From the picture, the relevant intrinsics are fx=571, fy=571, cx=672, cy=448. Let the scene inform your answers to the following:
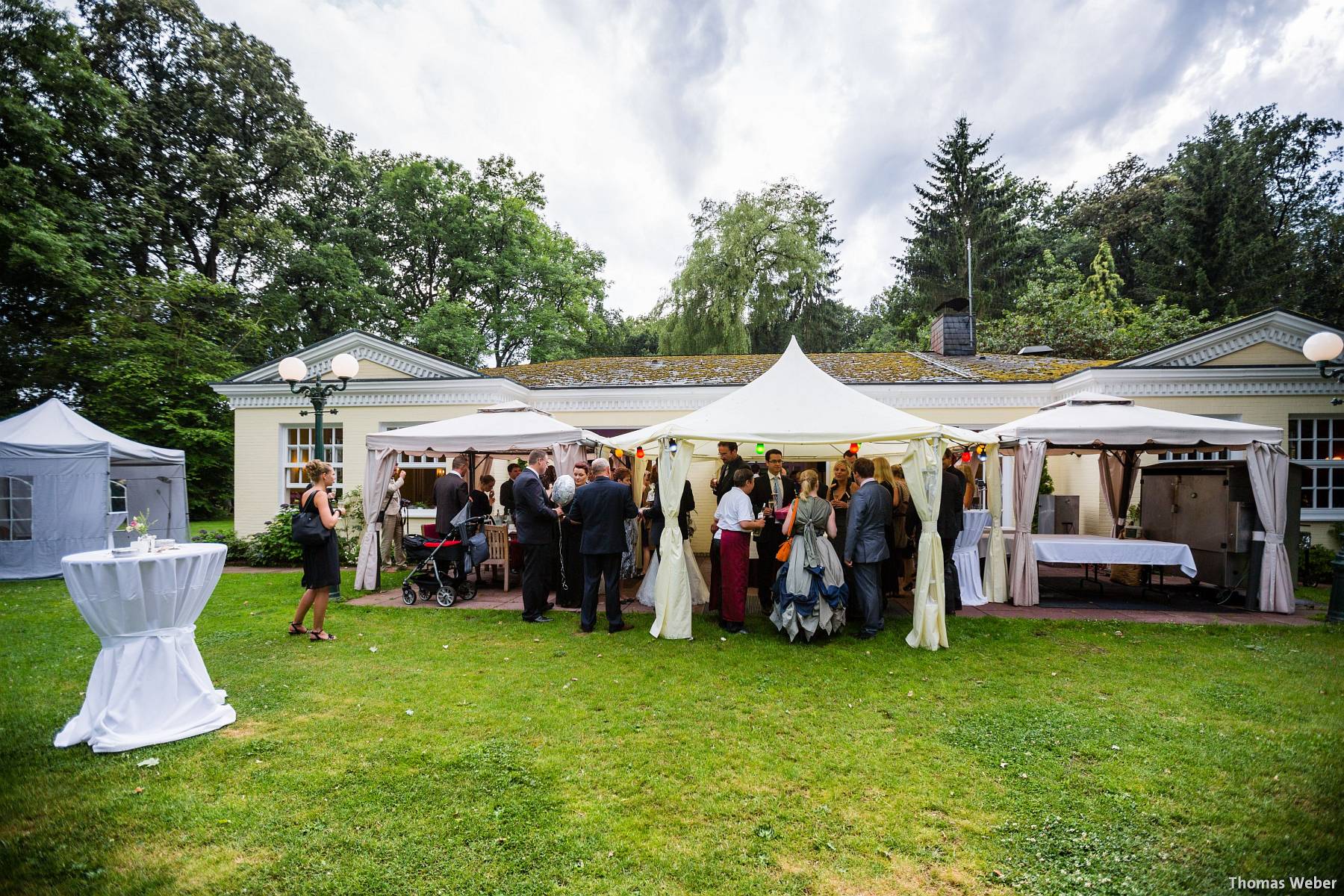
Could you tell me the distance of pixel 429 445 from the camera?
8.46 metres

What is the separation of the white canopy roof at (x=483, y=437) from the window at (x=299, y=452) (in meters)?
5.56

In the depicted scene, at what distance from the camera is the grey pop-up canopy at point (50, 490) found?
384 inches

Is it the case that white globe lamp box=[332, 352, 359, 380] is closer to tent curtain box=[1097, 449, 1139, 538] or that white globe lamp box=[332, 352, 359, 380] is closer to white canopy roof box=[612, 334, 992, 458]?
white canopy roof box=[612, 334, 992, 458]

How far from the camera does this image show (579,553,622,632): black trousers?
21.5 ft

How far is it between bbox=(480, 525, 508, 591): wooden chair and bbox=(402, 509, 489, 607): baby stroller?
494 millimetres

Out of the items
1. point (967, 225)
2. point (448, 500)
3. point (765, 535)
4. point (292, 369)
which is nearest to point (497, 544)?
point (448, 500)

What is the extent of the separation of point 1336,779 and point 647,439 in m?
6.13

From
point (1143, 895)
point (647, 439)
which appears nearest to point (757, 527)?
point (647, 439)

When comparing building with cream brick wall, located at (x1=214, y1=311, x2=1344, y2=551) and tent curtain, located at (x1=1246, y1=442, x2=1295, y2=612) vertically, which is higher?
building with cream brick wall, located at (x1=214, y1=311, x2=1344, y2=551)

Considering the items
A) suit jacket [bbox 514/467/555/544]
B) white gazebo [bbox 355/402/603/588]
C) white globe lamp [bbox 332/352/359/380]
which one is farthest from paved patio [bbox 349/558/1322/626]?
white globe lamp [bbox 332/352/359/380]

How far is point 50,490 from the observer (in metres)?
9.91

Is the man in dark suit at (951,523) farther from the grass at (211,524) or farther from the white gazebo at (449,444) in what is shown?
the grass at (211,524)

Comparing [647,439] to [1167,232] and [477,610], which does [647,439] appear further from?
[1167,232]

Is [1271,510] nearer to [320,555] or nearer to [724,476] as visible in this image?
[724,476]
